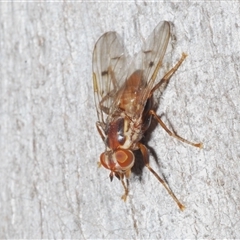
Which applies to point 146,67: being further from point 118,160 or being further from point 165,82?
point 118,160

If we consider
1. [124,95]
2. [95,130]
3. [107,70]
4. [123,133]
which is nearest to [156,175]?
[123,133]

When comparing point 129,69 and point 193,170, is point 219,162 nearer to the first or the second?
point 193,170

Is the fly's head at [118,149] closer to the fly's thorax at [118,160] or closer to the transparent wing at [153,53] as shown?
A: the fly's thorax at [118,160]

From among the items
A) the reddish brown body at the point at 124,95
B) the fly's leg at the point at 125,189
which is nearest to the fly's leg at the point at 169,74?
the reddish brown body at the point at 124,95

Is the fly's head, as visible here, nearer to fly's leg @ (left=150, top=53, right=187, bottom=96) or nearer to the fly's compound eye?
the fly's compound eye

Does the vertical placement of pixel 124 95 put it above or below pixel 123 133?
above

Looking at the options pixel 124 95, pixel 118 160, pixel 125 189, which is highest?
pixel 124 95
